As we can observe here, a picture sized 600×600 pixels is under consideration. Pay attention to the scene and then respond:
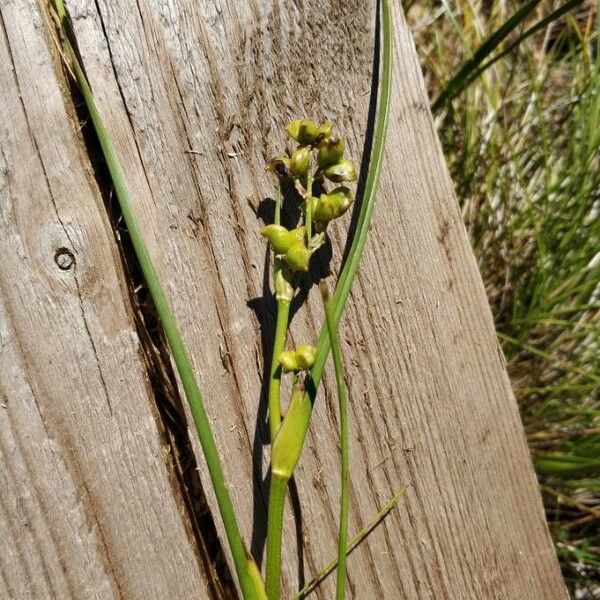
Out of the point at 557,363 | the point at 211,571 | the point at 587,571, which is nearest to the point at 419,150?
the point at 211,571

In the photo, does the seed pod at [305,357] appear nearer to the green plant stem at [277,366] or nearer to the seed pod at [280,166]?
the green plant stem at [277,366]

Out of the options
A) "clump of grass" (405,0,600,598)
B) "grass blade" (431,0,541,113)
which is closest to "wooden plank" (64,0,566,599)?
"grass blade" (431,0,541,113)

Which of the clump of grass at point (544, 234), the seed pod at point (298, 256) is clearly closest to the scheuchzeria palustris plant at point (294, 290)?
the seed pod at point (298, 256)

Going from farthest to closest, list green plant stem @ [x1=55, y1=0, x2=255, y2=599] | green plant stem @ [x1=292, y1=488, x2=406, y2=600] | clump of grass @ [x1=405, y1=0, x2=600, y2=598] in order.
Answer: clump of grass @ [x1=405, y1=0, x2=600, y2=598] < green plant stem @ [x1=292, y1=488, x2=406, y2=600] < green plant stem @ [x1=55, y1=0, x2=255, y2=599]

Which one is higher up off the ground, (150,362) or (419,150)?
(419,150)

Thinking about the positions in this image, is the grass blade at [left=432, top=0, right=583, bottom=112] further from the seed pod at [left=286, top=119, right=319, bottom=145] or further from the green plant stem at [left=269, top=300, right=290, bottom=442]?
the green plant stem at [left=269, top=300, right=290, bottom=442]

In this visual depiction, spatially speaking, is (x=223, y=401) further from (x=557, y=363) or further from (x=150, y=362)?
Result: (x=557, y=363)
